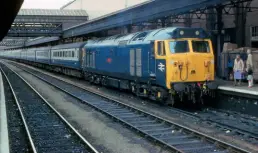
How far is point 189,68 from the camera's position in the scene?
16.2 m

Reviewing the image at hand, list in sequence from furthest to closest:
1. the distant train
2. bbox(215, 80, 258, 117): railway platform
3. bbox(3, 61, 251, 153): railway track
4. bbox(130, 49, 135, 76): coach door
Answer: bbox(130, 49, 135, 76): coach door
the distant train
bbox(215, 80, 258, 117): railway platform
bbox(3, 61, 251, 153): railway track

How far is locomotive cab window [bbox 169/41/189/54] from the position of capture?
16.2 meters

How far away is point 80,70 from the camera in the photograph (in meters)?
32.7

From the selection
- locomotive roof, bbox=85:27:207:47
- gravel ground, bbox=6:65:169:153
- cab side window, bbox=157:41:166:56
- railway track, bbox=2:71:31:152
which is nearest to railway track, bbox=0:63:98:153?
railway track, bbox=2:71:31:152

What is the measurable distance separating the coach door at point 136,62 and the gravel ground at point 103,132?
108 inches

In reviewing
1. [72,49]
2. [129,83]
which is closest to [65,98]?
[129,83]

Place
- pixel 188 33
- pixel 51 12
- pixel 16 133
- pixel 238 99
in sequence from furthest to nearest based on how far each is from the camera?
1. pixel 51 12
2. pixel 188 33
3. pixel 238 99
4. pixel 16 133

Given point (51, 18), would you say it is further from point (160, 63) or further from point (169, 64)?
point (169, 64)

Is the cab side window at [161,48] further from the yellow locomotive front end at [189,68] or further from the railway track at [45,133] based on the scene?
the railway track at [45,133]

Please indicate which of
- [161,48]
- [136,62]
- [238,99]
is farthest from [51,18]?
[238,99]

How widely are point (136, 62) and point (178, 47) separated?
3.03 meters

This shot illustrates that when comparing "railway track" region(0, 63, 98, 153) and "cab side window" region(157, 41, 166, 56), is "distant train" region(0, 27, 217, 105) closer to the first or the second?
"cab side window" region(157, 41, 166, 56)

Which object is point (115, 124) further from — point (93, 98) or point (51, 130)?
point (93, 98)

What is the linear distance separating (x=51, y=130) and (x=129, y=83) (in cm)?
795
